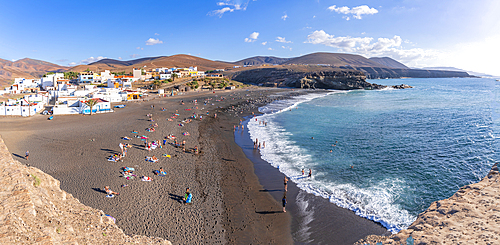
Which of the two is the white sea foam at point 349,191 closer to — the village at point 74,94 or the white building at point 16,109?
the village at point 74,94

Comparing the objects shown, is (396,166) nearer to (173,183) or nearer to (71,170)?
(173,183)

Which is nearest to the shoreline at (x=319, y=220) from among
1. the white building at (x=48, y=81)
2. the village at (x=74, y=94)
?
the village at (x=74, y=94)

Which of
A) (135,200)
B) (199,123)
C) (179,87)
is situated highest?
(179,87)

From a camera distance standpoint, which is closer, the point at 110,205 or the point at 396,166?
the point at 110,205

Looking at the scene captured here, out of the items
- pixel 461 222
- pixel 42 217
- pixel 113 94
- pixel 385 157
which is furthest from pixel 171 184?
pixel 113 94

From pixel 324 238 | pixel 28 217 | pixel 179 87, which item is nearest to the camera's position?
pixel 28 217

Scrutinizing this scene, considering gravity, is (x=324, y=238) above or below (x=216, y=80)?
below

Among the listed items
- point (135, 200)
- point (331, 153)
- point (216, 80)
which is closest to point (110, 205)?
point (135, 200)
